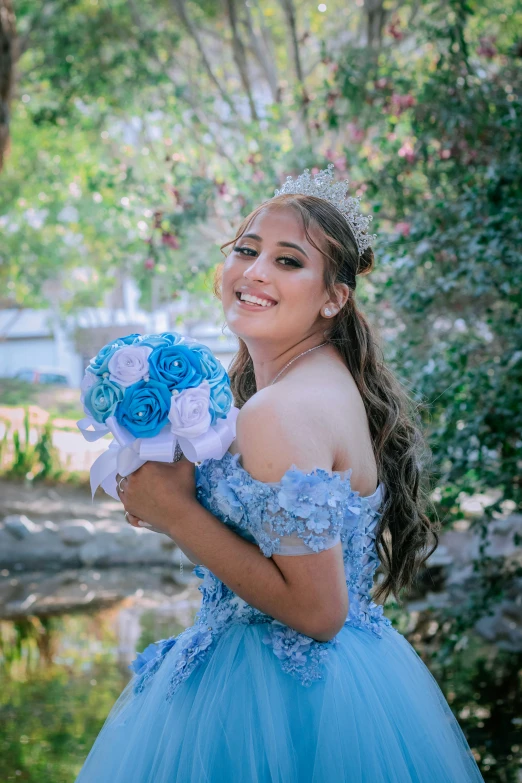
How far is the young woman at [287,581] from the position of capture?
1.49 m

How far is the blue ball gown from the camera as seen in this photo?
1479 mm

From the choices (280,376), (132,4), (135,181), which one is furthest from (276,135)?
(280,376)

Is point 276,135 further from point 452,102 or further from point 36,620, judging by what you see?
point 36,620

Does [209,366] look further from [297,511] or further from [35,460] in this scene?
[35,460]

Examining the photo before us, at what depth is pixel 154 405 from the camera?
4.92 ft

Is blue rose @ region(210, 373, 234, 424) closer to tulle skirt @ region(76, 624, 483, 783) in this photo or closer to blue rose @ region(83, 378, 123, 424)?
blue rose @ region(83, 378, 123, 424)

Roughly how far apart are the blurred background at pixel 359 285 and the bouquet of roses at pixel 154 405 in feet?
4.47

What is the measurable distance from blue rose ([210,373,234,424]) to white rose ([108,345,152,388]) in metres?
0.12

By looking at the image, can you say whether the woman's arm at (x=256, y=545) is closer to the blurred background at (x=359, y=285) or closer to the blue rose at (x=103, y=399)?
the blue rose at (x=103, y=399)

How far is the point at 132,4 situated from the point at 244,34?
5.30 feet

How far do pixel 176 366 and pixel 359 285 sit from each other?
3.26 metres

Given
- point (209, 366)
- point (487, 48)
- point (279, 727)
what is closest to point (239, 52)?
point (487, 48)

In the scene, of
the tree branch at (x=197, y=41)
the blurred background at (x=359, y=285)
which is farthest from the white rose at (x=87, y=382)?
the tree branch at (x=197, y=41)

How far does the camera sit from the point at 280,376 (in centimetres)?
180
